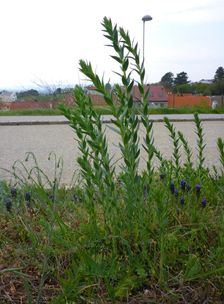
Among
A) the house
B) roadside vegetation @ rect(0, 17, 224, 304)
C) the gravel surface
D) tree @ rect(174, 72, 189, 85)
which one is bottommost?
the gravel surface

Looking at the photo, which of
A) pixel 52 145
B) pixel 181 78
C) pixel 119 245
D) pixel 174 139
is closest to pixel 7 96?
pixel 52 145

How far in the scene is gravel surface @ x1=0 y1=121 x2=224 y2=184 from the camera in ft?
19.3

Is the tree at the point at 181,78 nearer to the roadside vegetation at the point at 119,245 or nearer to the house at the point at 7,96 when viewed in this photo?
the house at the point at 7,96

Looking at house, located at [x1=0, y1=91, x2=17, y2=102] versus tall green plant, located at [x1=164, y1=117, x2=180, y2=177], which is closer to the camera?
tall green plant, located at [x1=164, y1=117, x2=180, y2=177]

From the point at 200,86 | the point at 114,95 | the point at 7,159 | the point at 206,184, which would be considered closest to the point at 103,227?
the point at 114,95

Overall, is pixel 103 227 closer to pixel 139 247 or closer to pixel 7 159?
pixel 139 247

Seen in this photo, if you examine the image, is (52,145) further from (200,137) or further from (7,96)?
(7,96)

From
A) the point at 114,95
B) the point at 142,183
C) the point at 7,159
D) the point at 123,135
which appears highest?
the point at 114,95

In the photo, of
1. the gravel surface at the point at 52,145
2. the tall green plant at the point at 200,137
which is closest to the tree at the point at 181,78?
the gravel surface at the point at 52,145

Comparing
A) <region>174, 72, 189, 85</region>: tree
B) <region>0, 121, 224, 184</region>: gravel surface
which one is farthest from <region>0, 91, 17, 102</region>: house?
<region>174, 72, 189, 85</region>: tree

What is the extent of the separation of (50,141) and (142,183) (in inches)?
289

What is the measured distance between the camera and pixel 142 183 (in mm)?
1520

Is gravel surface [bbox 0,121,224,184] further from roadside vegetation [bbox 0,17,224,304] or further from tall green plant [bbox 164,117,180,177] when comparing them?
roadside vegetation [bbox 0,17,224,304]

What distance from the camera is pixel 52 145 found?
809cm
